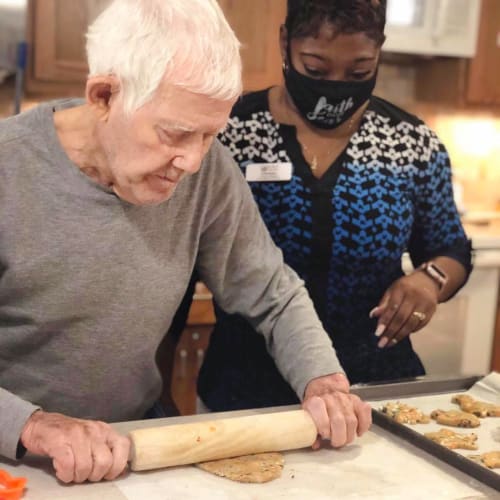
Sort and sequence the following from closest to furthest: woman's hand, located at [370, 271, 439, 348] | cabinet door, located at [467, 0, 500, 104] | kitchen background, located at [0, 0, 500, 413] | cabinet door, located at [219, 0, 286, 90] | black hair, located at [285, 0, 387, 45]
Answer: black hair, located at [285, 0, 387, 45] < woman's hand, located at [370, 271, 439, 348] < kitchen background, located at [0, 0, 500, 413] < cabinet door, located at [219, 0, 286, 90] < cabinet door, located at [467, 0, 500, 104]

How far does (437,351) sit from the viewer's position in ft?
10.2

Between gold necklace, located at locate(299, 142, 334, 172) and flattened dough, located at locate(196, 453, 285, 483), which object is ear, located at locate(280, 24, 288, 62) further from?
flattened dough, located at locate(196, 453, 285, 483)

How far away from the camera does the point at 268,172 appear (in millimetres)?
1507

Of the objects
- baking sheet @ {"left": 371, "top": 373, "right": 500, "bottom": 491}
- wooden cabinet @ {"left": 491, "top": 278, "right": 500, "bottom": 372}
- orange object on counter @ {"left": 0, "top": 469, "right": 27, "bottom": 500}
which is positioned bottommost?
wooden cabinet @ {"left": 491, "top": 278, "right": 500, "bottom": 372}

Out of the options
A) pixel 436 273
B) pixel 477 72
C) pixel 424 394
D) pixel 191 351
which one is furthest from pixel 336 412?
pixel 477 72

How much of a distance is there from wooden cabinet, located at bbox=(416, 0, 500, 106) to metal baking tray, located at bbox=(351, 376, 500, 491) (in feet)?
7.61

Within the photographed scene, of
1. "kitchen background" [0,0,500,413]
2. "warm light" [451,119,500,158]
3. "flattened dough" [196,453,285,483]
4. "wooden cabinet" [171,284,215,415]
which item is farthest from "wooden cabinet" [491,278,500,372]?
"flattened dough" [196,453,285,483]

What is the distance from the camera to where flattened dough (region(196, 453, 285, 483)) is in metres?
1.01

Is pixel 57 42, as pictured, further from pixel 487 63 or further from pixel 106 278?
pixel 106 278

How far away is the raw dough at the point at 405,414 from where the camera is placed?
1219 millimetres

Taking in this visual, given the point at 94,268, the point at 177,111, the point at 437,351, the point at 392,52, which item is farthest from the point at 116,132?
the point at 392,52

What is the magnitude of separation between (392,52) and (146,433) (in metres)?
2.71

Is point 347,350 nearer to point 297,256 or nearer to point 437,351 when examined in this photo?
point 297,256

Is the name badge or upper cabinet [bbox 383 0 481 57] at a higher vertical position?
upper cabinet [bbox 383 0 481 57]
